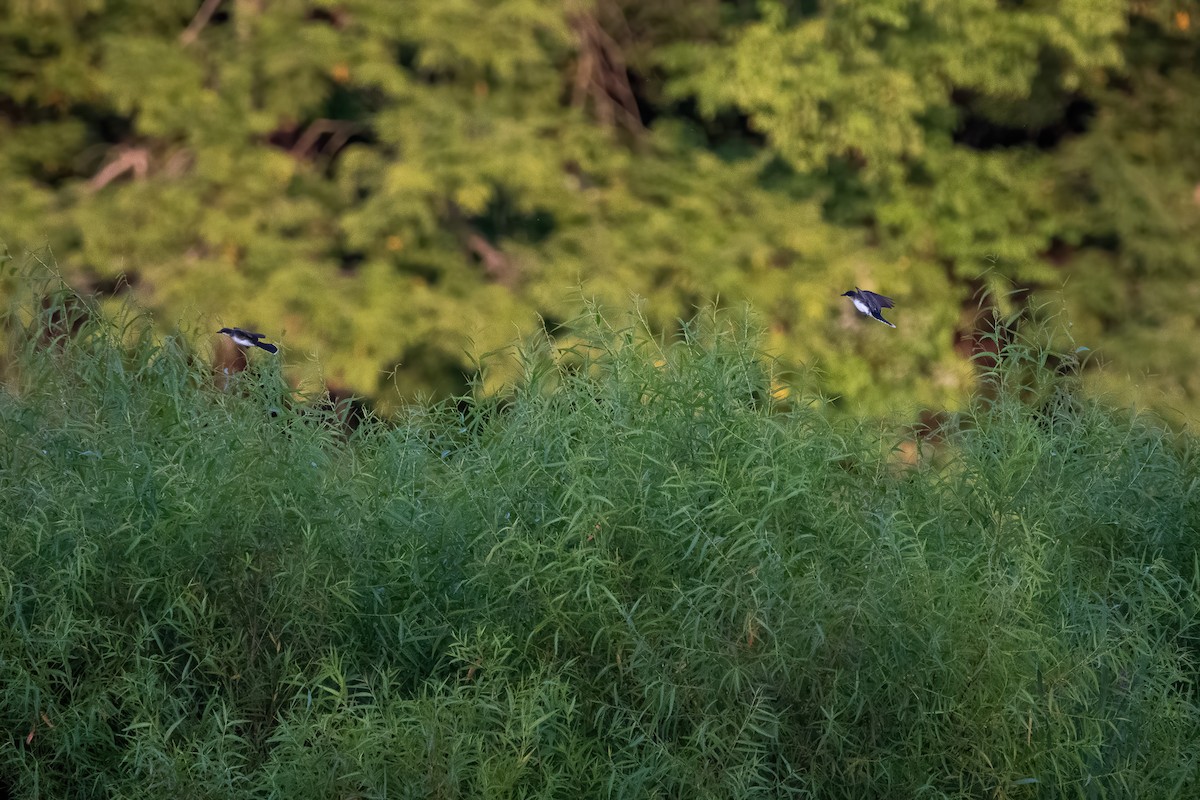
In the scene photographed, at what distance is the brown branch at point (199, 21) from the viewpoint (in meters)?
9.17

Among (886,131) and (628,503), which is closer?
(628,503)

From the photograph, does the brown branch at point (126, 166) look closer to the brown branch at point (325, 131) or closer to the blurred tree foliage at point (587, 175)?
the blurred tree foliage at point (587, 175)

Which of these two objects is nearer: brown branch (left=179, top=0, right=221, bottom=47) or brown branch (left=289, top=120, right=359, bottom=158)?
brown branch (left=179, top=0, right=221, bottom=47)

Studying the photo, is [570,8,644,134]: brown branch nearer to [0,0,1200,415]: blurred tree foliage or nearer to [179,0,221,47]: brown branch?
[0,0,1200,415]: blurred tree foliage

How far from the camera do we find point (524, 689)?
119 inches

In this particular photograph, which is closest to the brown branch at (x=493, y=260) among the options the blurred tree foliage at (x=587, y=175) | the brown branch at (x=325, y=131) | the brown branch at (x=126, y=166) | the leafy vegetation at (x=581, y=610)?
the blurred tree foliage at (x=587, y=175)

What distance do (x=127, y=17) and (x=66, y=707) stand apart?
6.82 metres

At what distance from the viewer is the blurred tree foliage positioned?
27.8 ft

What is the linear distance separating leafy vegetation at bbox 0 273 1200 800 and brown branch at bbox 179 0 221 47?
591 centimetres

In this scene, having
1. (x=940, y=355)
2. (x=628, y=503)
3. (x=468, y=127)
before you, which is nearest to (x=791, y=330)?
(x=940, y=355)

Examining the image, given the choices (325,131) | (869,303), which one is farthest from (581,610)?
(325,131)

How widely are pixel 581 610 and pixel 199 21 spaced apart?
7.22 m

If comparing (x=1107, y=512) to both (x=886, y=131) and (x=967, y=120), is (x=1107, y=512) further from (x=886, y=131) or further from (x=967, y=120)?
(x=967, y=120)

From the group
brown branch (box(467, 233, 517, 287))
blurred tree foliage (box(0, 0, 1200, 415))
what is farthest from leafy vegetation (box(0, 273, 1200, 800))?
brown branch (box(467, 233, 517, 287))
